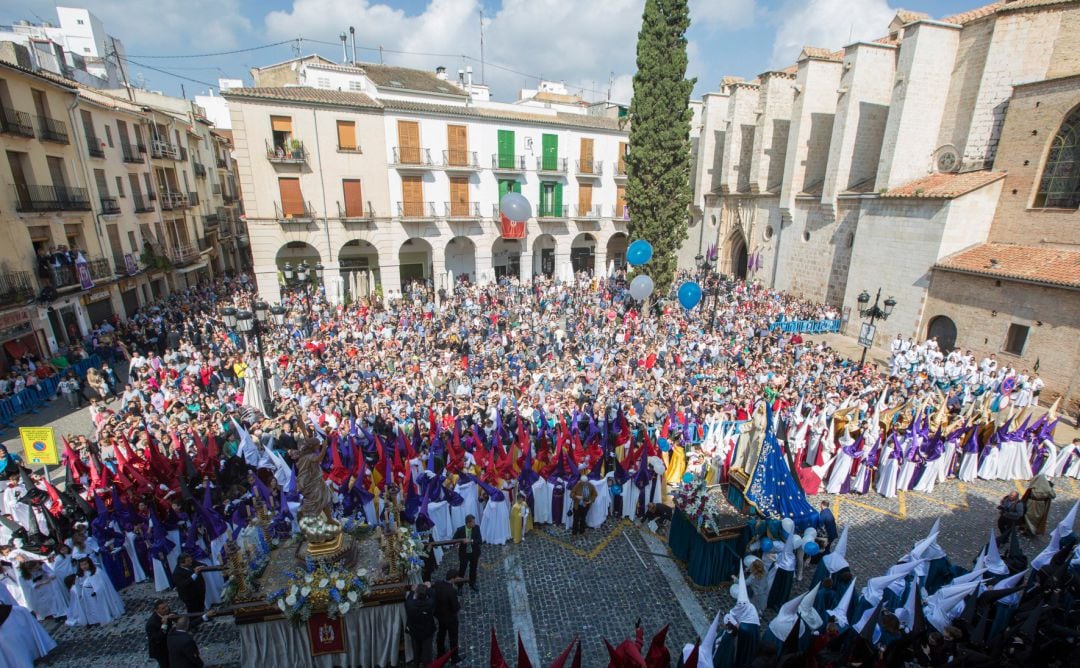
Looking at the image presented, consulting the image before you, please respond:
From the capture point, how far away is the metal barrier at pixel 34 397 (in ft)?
48.4

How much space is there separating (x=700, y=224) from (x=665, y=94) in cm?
1314

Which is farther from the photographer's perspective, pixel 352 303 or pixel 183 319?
pixel 352 303

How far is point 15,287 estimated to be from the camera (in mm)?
17562

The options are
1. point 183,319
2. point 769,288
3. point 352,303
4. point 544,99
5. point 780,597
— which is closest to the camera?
point 780,597

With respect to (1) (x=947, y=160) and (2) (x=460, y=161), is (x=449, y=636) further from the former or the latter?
(1) (x=947, y=160)

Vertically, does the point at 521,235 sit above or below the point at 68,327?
above

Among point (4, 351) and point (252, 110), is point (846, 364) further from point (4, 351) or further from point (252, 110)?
point (4, 351)

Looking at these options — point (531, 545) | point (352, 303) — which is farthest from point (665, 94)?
point (531, 545)

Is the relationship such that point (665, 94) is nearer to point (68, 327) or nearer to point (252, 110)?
point (252, 110)

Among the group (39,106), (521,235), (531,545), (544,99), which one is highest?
(544,99)

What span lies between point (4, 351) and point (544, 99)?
33.7 m

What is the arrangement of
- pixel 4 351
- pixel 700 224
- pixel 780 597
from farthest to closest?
pixel 700 224, pixel 4 351, pixel 780 597

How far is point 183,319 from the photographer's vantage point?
22031mm

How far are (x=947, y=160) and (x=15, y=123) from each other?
34.7 m
